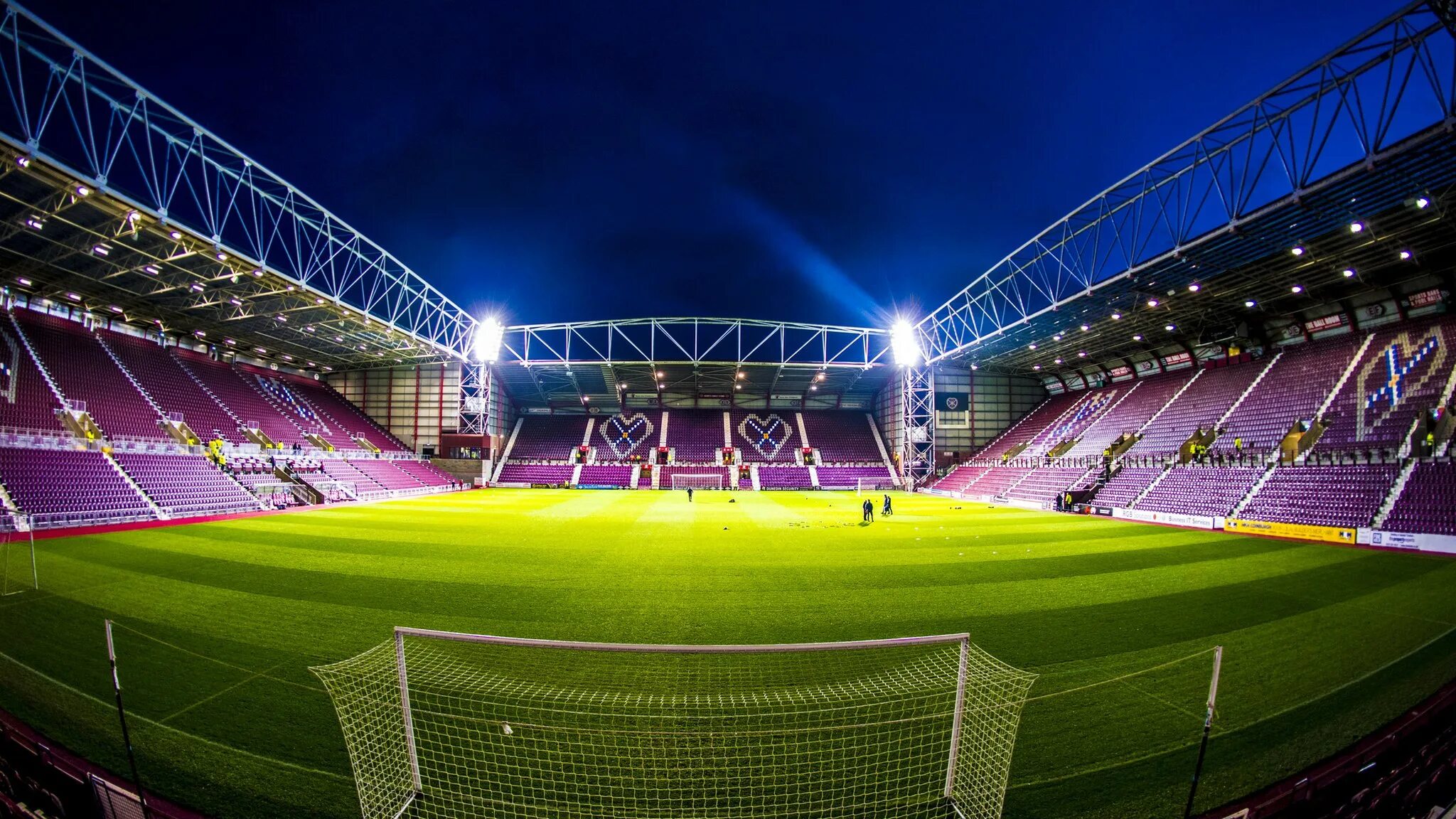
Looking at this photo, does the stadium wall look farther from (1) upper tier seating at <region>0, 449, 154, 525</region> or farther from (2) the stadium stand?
(1) upper tier seating at <region>0, 449, 154, 525</region>

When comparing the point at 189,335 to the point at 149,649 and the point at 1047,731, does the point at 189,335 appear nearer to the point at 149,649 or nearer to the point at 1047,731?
the point at 149,649

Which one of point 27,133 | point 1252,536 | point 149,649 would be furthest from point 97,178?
point 1252,536

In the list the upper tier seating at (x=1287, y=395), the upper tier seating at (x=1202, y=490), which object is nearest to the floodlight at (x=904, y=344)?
the upper tier seating at (x=1202, y=490)

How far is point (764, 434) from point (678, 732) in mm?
47093

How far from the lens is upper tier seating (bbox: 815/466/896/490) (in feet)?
147

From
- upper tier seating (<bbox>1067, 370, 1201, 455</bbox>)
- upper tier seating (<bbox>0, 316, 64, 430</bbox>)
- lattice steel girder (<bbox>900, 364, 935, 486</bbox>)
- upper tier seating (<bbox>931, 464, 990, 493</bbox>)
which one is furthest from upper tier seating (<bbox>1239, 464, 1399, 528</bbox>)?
upper tier seating (<bbox>0, 316, 64, 430</bbox>)

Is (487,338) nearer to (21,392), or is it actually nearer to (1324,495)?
(21,392)

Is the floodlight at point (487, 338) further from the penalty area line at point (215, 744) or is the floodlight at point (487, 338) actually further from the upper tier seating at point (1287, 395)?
the upper tier seating at point (1287, 395)

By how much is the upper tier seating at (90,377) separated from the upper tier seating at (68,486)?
3.54 meters

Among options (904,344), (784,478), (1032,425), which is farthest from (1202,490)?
(784,478)

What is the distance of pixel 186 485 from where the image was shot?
72.8ft

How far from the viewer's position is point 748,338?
69562 millimetres

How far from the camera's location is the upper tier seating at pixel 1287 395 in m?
23.4

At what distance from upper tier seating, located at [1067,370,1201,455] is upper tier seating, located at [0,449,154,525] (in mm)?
45805
